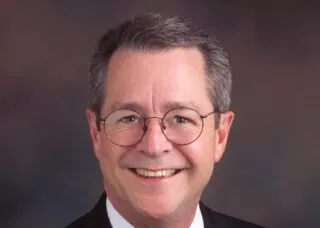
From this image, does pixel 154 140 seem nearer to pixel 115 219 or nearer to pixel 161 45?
pixel 161 45

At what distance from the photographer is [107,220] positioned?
2498 mm

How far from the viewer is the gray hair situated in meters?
2.30

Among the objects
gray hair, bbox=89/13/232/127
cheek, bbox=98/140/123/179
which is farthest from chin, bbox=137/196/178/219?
gray hair, bbox=89/13/232/127

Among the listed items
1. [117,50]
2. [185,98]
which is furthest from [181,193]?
[117,50]

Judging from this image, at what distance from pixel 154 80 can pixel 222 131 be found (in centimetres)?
37

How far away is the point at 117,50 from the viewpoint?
2.34 m

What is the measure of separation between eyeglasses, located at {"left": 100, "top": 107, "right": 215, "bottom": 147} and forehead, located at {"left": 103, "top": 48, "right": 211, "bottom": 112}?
3 centimetres
